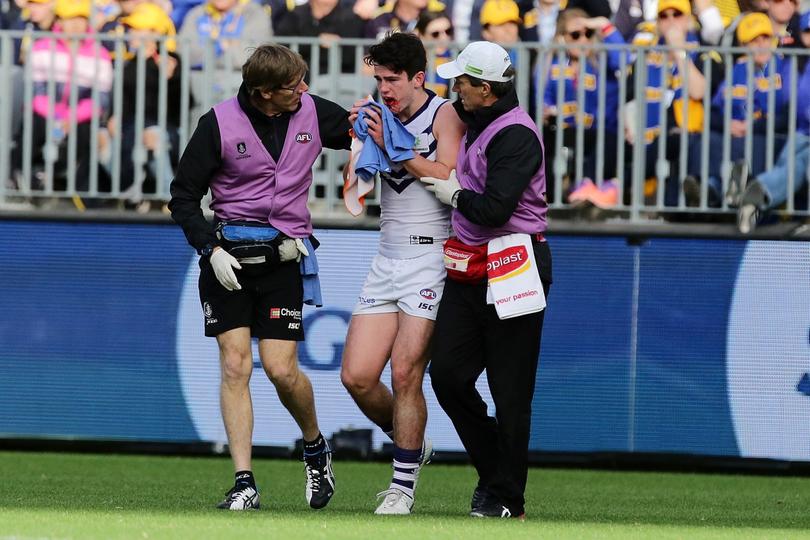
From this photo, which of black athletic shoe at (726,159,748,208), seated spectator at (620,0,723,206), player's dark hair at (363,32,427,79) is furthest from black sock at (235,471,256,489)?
black athletic shoe at (726,159,748,208)

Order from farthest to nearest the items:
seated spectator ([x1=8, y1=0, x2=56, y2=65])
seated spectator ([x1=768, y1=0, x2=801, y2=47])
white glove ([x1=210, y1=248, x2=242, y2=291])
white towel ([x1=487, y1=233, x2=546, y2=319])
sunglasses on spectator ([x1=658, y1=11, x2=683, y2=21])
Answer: seated spectator ([x1=8, y1=0, x2=56, y2=65]), sunglasses on spectator ([x1=658, y1=11, x2=683, y2=21]), seated spectator ([x1=768, y1=0, x2=801, y2=47]), white glove ([x1=210, y1=248, x2=242, y2=291]), white towel ([x1=487, y1=233, x2=546, y2=319])

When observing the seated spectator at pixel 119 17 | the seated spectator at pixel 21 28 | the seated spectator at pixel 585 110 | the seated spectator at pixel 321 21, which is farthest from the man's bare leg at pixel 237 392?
the seated spectator at pixel 119 17

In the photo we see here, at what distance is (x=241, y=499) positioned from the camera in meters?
6.98

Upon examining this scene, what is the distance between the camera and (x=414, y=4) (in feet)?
38.2

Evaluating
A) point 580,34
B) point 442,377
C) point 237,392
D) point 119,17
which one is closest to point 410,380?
point 442,377

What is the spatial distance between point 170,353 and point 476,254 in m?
3.73

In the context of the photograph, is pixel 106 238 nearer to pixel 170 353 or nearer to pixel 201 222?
pixel 170 353

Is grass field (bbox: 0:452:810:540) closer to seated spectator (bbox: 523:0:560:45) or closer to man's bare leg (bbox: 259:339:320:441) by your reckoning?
man's bare leg (bbox: 259:339:320:441)

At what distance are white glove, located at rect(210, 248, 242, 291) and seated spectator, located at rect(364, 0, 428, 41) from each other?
15.8ft

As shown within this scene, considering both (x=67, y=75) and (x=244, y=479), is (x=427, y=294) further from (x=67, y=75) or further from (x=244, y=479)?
(x=67, y=75)

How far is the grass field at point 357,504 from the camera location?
6105 millimetres

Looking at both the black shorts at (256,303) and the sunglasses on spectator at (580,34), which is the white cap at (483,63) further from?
the sunglasses on spectator at (580,34)

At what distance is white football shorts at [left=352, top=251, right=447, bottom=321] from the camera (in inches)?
281

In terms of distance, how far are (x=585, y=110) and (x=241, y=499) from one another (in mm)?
4048
